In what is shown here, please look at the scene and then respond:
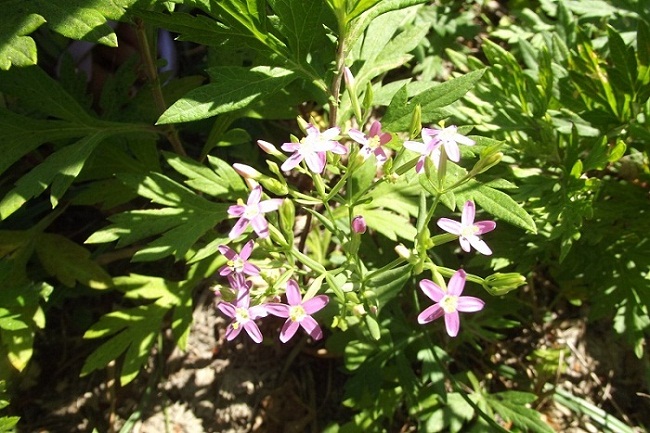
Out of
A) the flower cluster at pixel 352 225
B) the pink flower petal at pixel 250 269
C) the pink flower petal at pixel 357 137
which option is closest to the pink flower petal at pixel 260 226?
the flower cluster at pixel 352 225

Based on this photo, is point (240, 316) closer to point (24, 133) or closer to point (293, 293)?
point (293, 293)

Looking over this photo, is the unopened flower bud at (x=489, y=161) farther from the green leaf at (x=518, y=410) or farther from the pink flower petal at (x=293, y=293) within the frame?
the green leaf at (x=518, y=410)

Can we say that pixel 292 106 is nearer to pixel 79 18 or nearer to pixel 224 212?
pixel 224 212

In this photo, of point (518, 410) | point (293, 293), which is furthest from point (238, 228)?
point (518, 410)

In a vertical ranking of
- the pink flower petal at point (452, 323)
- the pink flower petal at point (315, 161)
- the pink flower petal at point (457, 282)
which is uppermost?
the pink flower petal at point (315, 161)

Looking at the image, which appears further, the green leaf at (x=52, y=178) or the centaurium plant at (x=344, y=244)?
the green leaf at (x=52, y=178)

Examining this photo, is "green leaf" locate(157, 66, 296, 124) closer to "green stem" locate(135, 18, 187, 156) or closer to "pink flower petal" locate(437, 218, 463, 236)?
"green stem" locate(135, 18, 187, 156)
